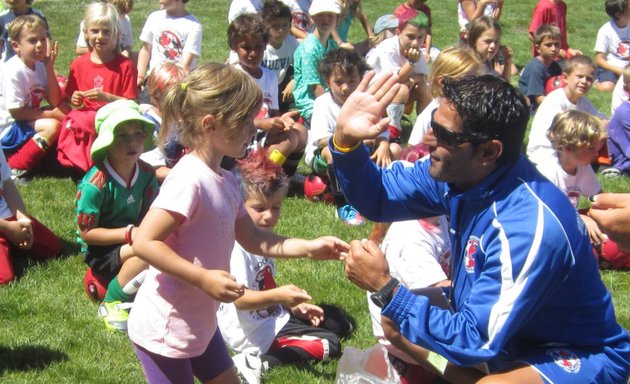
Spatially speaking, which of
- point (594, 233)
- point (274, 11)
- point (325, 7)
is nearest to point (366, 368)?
point (594, 233)

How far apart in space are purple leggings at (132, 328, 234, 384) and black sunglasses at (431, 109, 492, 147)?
1180 millimetres

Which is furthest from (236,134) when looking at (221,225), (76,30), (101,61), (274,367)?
(76,30)

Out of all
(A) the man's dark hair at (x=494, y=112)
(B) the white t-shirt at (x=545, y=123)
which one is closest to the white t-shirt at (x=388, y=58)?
(B) the white t-shirt at (x=545, y=123)

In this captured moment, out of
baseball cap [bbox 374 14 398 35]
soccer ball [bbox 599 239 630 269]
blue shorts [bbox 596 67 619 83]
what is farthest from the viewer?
blue shorts [bbox 596 67 619 83]

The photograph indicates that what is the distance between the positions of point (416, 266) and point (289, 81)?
522 centimetres

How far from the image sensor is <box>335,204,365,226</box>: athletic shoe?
6.86 meters

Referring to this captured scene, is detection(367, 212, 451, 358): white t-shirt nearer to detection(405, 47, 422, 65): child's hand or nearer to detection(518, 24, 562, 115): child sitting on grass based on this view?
detection(405, 47, 422, 65): child's hand

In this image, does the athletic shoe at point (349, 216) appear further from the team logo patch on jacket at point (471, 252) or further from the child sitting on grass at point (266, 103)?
the team logo patch on jacket at point (471, 252)

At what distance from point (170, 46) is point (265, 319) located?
5.21 m

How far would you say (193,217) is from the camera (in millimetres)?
3133

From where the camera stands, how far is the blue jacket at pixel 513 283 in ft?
9.88

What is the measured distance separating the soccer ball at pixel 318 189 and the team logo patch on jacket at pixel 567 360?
4.18m

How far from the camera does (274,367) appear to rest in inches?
175

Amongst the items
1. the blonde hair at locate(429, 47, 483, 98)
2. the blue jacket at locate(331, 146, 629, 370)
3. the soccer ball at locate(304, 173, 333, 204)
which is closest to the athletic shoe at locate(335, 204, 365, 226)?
the soccer ball at locate(304, 173, 333, 204)
